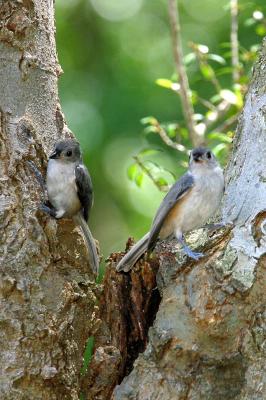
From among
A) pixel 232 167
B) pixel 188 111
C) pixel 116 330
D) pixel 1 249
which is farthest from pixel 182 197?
pixel 188 111

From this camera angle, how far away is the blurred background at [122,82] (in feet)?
31.1

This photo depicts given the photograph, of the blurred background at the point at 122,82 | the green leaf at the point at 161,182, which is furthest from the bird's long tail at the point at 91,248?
the blurred background at the point at 122,82

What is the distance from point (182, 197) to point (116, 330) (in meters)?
0.90

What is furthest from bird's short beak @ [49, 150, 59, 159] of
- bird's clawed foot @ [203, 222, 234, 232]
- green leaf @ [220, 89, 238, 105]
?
green leaf @ [220, 89, 238, 105]

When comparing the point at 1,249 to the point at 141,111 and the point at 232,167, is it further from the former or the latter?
the point at 141,111

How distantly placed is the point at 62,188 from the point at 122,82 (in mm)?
5172

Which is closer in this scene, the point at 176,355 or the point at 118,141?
the point at 176,355

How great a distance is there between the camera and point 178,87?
6137 millimetres

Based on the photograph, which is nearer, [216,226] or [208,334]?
[208,334]

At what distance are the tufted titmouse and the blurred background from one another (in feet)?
11.5

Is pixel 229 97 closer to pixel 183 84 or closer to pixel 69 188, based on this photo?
pixel 183 84

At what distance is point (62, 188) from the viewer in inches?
188

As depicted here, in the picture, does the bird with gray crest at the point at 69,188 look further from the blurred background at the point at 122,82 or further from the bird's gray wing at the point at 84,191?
the blurred background at the point at 122,82

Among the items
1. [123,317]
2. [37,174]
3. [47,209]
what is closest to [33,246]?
[47,209]
